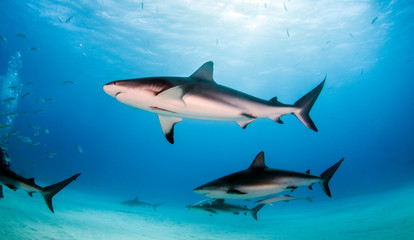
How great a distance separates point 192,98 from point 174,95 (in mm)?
→ 299

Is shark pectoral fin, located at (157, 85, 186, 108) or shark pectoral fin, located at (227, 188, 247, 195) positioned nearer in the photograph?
shark pectoral fin, located at (157, 85, 186, 108)

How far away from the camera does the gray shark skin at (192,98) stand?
2760 mm

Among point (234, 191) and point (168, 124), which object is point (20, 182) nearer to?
point (168, 124)

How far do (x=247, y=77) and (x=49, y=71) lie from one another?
29542 millimetres

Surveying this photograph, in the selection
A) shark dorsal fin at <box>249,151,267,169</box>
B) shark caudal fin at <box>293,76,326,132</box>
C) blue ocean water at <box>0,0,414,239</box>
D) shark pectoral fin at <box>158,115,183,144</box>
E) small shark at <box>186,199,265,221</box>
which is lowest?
small shark at <box>186,199,265,221</box>

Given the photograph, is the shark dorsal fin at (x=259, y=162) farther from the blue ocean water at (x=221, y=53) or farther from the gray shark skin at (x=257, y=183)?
the blue ocean water at (x=221, y=53)

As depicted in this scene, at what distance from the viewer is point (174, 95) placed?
9.02ft

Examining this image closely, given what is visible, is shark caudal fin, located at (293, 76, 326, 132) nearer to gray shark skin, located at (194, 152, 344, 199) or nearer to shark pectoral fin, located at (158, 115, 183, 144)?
gray shark skin, located at (194, 152, 344, 199)

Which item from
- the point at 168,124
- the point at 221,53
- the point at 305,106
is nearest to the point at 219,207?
the point at 168,124

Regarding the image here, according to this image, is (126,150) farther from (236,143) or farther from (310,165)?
(310,165)

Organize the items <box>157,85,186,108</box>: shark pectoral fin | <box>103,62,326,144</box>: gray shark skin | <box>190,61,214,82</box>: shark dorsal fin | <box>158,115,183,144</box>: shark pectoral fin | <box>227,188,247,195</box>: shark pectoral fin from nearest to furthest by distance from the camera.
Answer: <box>157,85,186,108</box>: shark pectoral fin, <box>103,62,326,144</box>: gray shark skin, <box>190,61,214,82</box>: shark dorsal fin, <box>227,188,247,195</box>: shark pectoral fin, <box>158,115,183,144</box>: shark pectoral fin

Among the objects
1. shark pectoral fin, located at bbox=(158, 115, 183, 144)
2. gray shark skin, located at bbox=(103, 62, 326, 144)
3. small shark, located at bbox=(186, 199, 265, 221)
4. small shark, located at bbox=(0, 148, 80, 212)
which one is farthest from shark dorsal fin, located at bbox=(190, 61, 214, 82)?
small shark, located at bbox=(186, 199, 265, 221)

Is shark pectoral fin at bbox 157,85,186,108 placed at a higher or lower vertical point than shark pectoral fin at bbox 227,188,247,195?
higher

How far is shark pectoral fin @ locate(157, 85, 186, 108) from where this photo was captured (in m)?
2.62
